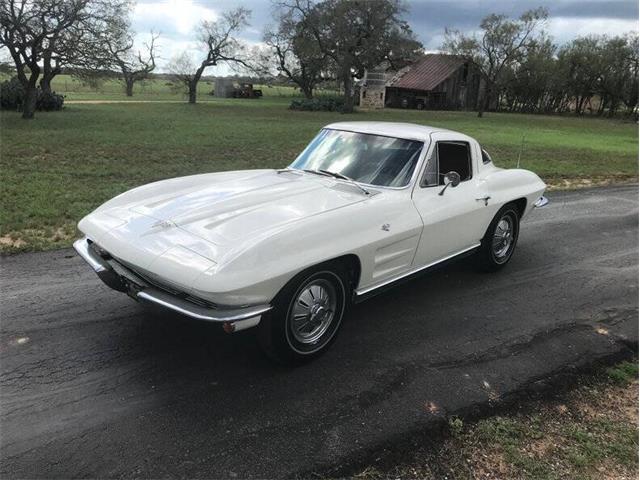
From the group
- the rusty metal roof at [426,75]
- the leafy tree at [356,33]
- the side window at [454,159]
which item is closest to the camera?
Result: the side window at [454,159]

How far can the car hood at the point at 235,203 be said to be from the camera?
128 inches

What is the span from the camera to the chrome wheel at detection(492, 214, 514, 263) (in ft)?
17.6

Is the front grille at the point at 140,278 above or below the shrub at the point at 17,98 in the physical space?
below

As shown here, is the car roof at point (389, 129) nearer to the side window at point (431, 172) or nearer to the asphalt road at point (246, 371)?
the side window at point (431, 172)

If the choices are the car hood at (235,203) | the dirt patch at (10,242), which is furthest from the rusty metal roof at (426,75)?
the car hood at (235,203)

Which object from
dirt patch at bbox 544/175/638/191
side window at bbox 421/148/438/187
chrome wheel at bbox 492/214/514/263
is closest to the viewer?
side window at bbox 421/148/438/187

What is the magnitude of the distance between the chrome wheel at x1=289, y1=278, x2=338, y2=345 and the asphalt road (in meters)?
0.25

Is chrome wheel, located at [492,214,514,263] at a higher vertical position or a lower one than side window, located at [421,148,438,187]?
lower

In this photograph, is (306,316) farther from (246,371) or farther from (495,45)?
(495,45)

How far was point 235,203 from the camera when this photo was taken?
3.66m

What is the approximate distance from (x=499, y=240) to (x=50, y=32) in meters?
22.3

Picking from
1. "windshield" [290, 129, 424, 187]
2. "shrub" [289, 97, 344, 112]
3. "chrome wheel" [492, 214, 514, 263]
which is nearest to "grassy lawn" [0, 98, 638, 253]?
"windshield" [290, 129, 424, 187]

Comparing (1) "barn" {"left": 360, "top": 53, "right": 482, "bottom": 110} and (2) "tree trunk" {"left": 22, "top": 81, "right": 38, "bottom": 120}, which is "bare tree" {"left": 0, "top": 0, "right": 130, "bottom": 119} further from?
(1) "barn" {"left": 360, "top": 53, "right": 482, "bottom": 110}

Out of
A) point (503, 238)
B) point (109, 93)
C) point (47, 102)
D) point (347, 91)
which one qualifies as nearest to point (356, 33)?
point (347, 91)
